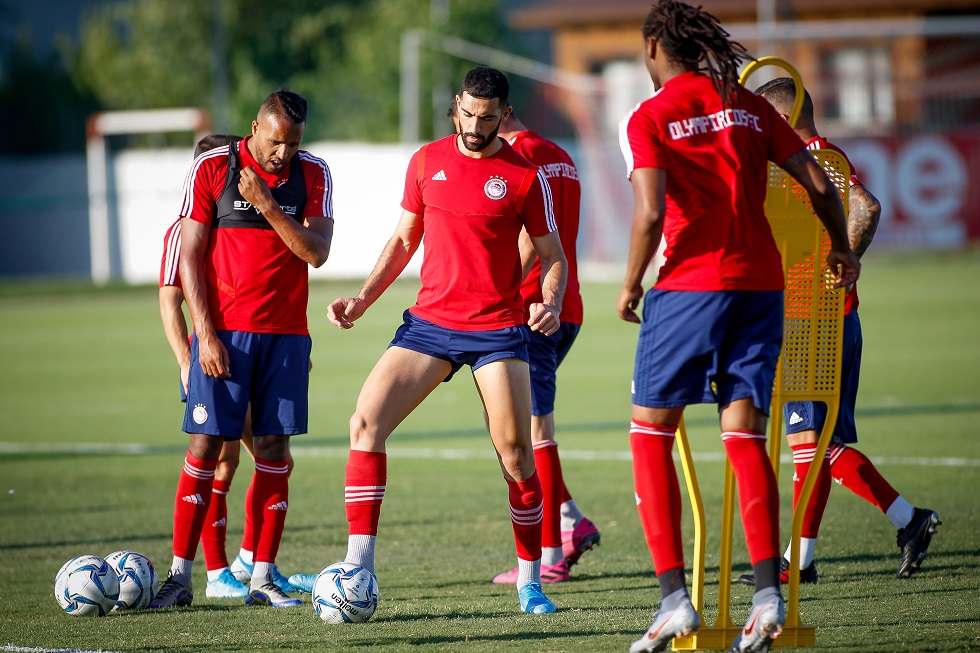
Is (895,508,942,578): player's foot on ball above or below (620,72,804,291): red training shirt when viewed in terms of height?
below

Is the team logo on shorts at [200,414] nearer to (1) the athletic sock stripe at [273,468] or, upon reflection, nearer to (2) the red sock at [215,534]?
(1) the athletic sock stripe at [273,468]

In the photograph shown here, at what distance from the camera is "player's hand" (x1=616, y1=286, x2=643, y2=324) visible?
5.11 metres

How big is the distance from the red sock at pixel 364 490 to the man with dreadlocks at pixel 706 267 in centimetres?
140

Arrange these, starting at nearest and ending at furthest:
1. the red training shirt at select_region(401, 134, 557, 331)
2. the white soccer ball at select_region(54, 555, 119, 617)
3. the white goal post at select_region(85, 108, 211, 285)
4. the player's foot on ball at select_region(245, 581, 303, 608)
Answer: the red training shirt at select_region(401, 134, 557, 331), the white soccer ball at select_region(54, 555, 119, 617), the player's foot on ball at select_region(245, 581, 303, 608), the white goal post at select_region(85, 108, 211, 285)

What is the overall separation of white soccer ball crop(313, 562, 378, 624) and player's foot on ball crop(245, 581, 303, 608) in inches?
27.6

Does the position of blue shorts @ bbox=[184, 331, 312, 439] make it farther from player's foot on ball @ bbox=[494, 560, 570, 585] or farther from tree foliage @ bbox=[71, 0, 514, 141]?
tree foliage @ bbox=[71, 0, 514, 141]

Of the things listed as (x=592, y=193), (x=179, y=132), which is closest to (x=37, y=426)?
(x=592, y=193)

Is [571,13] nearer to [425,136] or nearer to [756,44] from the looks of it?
[425,136]

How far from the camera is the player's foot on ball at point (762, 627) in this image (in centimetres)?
474

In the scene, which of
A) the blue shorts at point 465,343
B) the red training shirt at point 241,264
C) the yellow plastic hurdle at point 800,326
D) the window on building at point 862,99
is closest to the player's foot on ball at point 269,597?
the red training shirt at point 241,264

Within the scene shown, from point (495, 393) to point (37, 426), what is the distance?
9.42 meters

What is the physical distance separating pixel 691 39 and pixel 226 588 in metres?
3.61

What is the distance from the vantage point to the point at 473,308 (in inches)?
241

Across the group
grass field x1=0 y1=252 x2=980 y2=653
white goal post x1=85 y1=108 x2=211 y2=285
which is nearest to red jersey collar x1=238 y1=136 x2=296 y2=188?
grass field x1=0 y1=252 x2=980 y2=653
